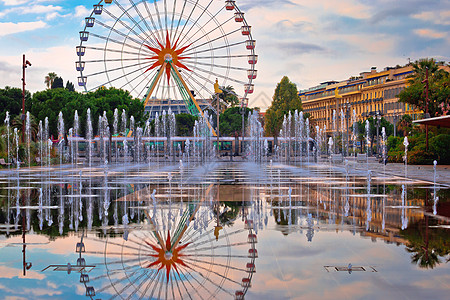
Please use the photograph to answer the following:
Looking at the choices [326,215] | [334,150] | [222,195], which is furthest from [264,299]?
[334,150]

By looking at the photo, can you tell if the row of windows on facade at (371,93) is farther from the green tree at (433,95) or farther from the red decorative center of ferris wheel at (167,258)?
the red decorative center of ferris wheel at (167,258)

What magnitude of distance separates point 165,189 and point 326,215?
28.0ft

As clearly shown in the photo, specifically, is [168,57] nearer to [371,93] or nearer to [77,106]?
[77,106]

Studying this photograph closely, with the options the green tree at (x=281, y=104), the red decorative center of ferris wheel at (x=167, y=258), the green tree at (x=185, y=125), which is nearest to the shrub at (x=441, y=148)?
the red decorative center of ferris wheel at (x=167, y=258)

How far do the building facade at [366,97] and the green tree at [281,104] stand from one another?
7027 millimetres

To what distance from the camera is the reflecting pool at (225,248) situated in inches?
263

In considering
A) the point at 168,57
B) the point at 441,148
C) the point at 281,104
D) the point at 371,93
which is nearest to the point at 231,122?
the point at 281,104

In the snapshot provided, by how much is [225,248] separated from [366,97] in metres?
112

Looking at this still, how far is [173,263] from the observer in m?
7.85

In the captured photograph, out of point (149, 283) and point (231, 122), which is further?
point (231, 122)

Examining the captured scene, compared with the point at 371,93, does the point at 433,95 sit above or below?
below

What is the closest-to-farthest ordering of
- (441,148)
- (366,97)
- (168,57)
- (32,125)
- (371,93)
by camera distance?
(441,148) < (168,57) < (32,125) < (371,93) < (366,97)

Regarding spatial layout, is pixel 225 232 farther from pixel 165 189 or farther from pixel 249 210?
pixel 165 189

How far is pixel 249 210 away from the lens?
13820 millimetres
